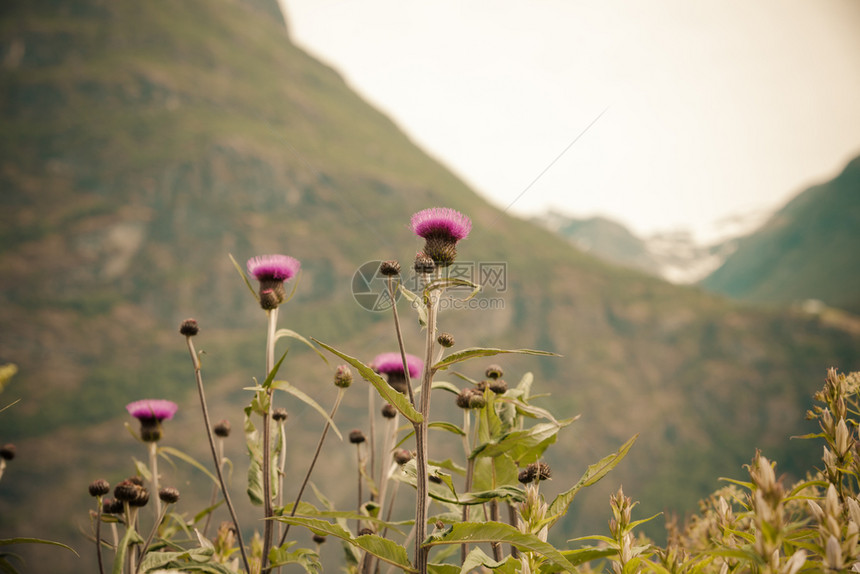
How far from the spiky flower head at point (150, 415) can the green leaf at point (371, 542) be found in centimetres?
161

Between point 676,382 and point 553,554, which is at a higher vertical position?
point 676,382

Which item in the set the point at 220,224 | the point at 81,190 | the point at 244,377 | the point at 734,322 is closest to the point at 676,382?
the point at 734,322

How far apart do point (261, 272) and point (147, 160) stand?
713 ft

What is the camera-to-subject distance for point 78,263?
161125 mm

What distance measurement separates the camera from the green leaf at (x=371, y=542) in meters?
2.05

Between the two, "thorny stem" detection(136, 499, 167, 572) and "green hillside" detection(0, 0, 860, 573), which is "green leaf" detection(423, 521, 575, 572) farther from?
"green hillside" detection(0, 0, 860, 573)

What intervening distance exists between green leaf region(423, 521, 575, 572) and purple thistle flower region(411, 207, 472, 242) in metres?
1.42

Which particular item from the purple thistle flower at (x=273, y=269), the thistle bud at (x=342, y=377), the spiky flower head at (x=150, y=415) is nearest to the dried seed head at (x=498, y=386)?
the thistle bud at (x=342, y=377)

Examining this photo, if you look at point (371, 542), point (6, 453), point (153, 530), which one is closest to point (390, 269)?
point (371, 542)

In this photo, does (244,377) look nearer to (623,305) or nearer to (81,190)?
(81,190)

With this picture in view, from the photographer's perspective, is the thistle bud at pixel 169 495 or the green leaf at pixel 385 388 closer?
the green leaf at pixel 385 388

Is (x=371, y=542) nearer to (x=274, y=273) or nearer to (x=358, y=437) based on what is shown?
(x=358, y=437)

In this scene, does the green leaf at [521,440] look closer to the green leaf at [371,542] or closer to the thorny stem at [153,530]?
the green leaf at [371,542]

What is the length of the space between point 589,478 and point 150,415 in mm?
2721
